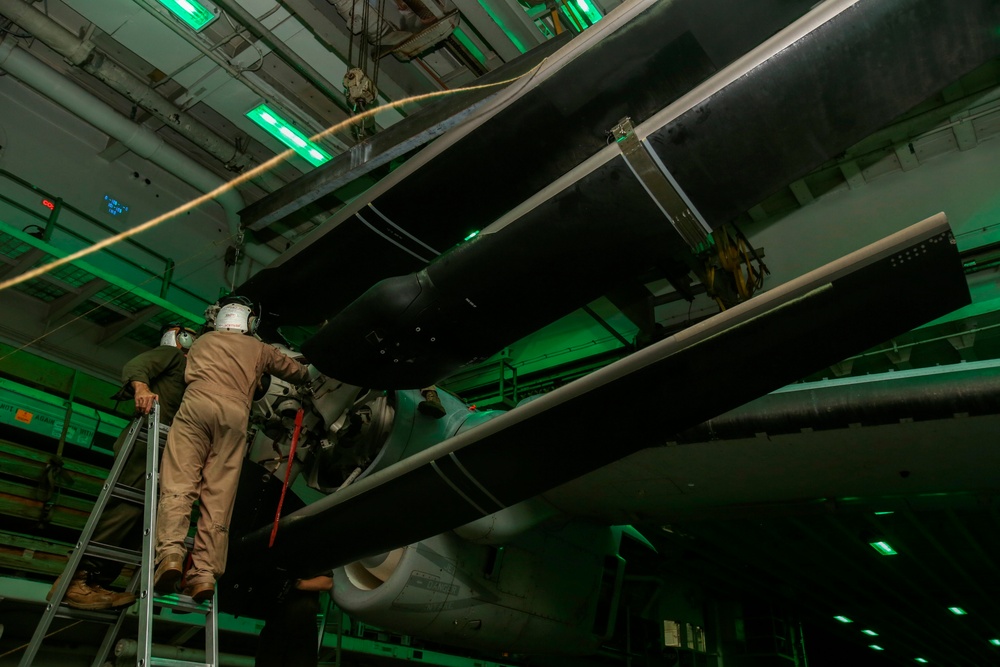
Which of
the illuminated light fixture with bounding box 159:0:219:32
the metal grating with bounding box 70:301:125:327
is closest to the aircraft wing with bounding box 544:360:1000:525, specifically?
the illuminated light fixture with bounding box 159:0:219:32

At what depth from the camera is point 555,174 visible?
472 centimetres

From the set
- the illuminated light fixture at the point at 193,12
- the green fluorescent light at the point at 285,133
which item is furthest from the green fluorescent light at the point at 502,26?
the illuminated light fixture at the point at 193,12

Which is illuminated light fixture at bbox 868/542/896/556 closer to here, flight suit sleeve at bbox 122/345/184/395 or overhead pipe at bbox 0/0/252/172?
flight suit sleeve at bbox 122/345/184/395

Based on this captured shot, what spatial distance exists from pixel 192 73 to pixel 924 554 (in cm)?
1258

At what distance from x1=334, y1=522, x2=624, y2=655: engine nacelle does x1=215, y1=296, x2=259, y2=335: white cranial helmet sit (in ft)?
6.97

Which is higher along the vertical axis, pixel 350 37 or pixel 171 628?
pixel 350 37

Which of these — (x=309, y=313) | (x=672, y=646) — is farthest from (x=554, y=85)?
(x=672, y=646)

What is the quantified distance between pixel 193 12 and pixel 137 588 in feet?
17.7

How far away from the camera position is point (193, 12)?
262 inches

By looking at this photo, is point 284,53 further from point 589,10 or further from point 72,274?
point 72,274

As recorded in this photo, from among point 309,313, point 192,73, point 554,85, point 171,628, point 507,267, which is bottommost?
point 171,628

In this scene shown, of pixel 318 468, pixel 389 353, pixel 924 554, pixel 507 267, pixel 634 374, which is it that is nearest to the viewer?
pixel 634 374

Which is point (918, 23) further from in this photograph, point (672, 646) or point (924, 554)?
point (924, 554)

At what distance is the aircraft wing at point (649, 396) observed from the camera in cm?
275
